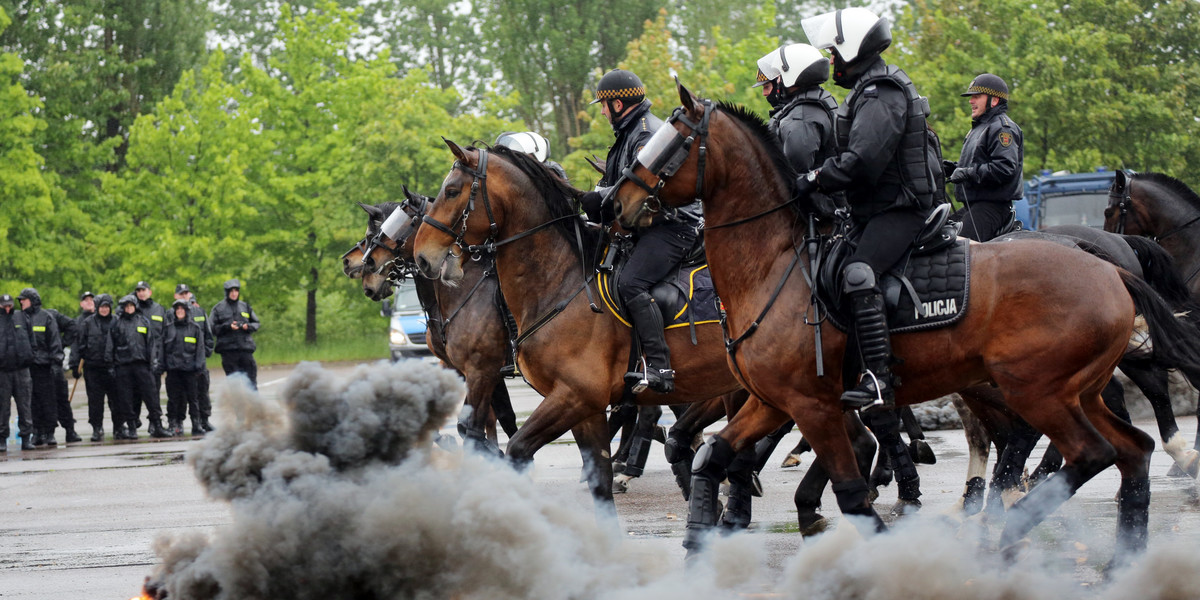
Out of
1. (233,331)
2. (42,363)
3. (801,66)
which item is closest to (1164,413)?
(801,66)

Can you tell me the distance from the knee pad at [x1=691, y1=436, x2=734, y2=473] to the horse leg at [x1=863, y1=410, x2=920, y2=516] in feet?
7.20

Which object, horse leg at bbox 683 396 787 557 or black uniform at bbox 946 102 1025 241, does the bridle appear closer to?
horse leg at bbox 683 396 787 557

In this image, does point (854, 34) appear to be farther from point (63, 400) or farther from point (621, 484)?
point (63, 400)

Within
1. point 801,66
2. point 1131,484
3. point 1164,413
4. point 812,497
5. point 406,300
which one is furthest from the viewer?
point 406,300

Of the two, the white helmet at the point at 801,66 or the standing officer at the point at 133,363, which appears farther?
the standing officer at the point at 133,363

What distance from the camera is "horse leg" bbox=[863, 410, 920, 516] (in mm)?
8883

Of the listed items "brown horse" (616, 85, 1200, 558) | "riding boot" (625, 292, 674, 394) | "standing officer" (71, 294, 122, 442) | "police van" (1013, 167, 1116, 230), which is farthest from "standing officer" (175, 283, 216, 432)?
"police van" (1013, 167, 1116, 230)

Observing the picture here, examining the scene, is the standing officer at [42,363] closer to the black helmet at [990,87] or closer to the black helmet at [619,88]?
the black helmet at [619,88]

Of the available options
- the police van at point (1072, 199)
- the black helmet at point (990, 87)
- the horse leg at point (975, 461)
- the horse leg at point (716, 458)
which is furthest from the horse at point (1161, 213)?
the police van at point (1072, 199)

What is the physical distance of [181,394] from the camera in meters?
20.1

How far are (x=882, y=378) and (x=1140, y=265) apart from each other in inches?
144

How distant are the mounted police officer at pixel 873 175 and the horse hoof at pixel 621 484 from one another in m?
4.98

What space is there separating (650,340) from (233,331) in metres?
13.1

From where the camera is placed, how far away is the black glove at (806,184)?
662 cm
